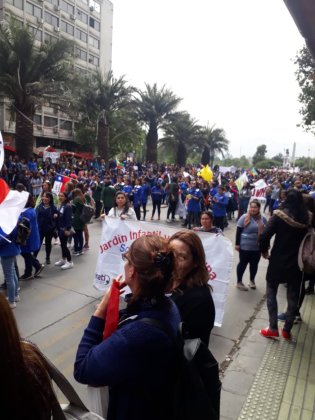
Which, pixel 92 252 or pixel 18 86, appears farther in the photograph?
pixel 18 86

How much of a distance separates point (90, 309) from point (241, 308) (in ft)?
7.90

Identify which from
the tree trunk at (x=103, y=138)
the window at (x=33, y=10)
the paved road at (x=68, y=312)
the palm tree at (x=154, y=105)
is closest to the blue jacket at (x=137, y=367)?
the paved road at (x=68, y=312)

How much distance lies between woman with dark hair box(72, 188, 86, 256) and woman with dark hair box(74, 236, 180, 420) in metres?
6.88

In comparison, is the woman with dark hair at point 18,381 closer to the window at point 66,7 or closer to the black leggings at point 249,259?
the black leggings at point 249,259

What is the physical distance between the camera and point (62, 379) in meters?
1.40

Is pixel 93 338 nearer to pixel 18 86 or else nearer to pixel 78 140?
pixel 18 86

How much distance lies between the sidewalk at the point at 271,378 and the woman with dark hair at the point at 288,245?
0.42 meters

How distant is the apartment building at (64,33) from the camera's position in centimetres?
3950

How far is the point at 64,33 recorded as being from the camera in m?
46.3

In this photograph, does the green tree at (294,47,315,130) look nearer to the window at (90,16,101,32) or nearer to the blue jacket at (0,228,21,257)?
the blue jacket at (0,228,21,257)

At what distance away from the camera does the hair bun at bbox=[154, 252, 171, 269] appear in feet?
5.66

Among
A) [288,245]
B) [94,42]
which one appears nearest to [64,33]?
[94,42]

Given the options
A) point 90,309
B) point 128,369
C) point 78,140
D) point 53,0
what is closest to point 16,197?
point 90,309

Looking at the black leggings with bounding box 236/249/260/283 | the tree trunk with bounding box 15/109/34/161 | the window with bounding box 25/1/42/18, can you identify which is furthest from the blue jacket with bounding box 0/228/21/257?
the window with bounding box 25/1/42/18
